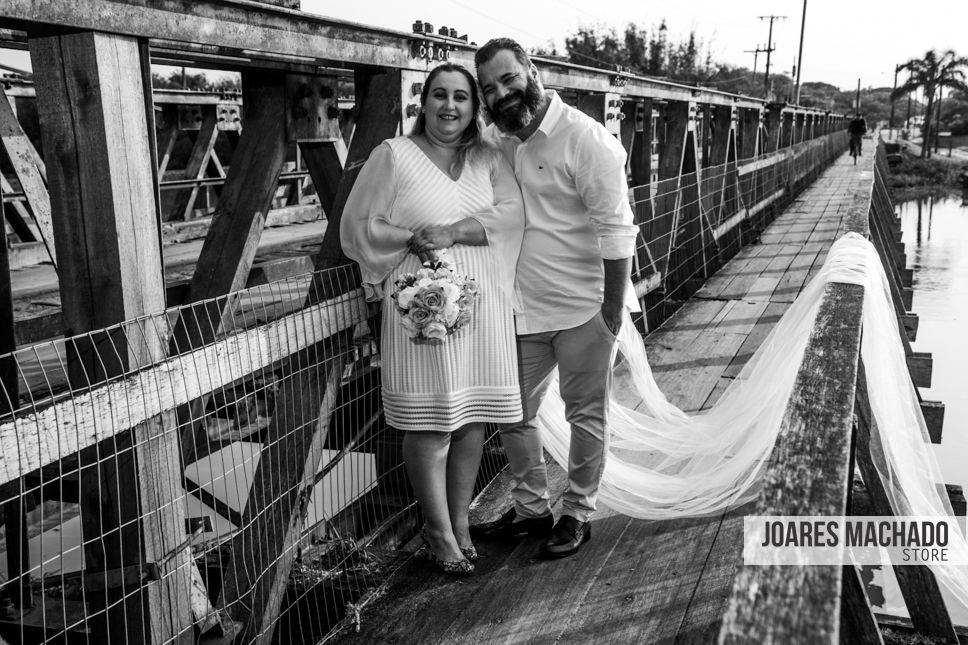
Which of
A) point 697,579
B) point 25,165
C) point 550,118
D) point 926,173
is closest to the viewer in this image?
point 697,579

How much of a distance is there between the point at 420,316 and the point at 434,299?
0.25 ft

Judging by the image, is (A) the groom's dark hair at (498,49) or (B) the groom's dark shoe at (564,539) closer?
(A) the groom's dark hair at (498,49)

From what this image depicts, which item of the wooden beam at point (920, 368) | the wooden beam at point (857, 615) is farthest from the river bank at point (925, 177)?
the wooden beam at point (857, 615)

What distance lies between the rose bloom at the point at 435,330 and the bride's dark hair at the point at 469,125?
611 mm

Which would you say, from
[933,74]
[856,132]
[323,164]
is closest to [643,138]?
[323,164]

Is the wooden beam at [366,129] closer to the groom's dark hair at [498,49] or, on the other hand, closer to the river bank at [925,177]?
the groom's dark hair at [498,49]

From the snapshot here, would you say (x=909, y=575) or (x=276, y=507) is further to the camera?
(x=909, y=575)

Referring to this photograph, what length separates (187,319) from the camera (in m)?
3.81

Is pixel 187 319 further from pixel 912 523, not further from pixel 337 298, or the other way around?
pixel 912 523

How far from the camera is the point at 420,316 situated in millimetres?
2971

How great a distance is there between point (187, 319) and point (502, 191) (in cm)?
146

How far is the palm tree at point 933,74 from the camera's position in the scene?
216 ft

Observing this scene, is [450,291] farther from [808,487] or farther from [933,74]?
[933,74]

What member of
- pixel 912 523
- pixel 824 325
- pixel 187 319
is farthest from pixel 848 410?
pixel 187 319
